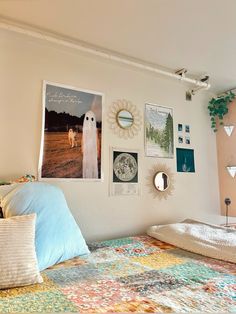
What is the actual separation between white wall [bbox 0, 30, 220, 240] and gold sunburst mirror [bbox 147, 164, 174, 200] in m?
0.05

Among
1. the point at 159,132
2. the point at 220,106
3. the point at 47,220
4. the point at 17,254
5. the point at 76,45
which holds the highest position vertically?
the point at 76,45

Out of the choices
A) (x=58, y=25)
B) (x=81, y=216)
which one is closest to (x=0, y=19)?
(x=58, y=25)

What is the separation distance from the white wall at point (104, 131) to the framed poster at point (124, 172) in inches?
2.5

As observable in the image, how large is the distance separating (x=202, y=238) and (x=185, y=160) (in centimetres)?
117

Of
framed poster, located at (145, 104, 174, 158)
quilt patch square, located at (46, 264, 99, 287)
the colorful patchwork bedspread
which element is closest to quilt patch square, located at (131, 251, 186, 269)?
the colorful patchwork bedspread

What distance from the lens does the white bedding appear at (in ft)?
5.24

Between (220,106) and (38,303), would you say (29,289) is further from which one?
(220,106)

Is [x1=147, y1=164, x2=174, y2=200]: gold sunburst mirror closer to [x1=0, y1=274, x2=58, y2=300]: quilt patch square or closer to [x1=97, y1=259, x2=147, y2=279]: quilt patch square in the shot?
[x1=97, y1=259, x2=147, y2=279]: quilt patch square

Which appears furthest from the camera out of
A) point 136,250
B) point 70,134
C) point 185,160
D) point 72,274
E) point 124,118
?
point 185,160

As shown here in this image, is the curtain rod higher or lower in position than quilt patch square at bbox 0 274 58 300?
higher

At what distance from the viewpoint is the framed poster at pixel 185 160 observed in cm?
276

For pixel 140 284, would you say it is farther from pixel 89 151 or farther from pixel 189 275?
pixel 89 151

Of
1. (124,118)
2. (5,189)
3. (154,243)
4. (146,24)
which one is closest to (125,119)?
(124,118)

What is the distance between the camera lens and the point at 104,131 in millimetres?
2311
